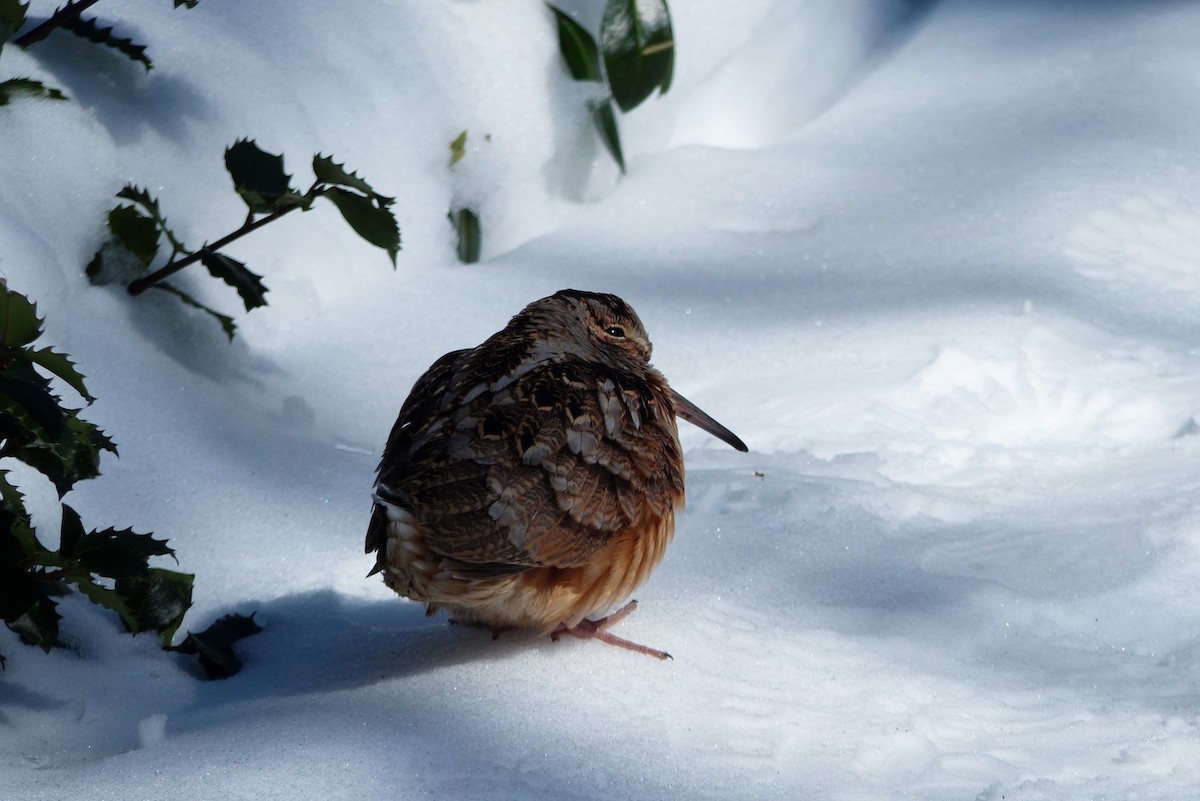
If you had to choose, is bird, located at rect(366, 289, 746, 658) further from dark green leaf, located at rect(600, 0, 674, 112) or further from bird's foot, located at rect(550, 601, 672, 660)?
dark green leaf, located at rect(600, 0, 674, 112)

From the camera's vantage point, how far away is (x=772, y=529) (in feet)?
8.83

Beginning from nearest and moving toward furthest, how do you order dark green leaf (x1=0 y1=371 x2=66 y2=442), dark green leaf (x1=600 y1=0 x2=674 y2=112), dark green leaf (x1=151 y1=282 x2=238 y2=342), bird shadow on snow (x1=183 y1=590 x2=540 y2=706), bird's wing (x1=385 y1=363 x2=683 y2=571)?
1. dark green leaf (x1=0 y1=371 x2=66 y2=442)
2. bird's wing (x1=385 y1=363 x2=683 y2=571)
3. bird shadow on snow (x1=183 y1=590 x2=540 y2=706)
4. dark green leaf (x1=151 y1=282 x2=238 y2=342)
5. dark green leaf (x1=600 y1=0 x2=674 y2=112)

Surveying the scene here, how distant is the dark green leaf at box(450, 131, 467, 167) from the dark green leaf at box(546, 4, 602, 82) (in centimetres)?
47

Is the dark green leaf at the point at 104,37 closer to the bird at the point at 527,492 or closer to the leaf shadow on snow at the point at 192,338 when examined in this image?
the leaf shadow on snow at the point at 192,338

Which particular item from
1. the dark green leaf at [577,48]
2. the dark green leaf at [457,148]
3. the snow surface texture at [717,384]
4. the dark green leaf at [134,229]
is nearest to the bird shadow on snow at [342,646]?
the snow surface texture at [717,384]

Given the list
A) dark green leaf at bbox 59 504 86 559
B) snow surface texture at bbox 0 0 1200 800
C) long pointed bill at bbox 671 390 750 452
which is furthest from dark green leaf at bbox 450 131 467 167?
dark green leaf at bbox 59 504 86 559

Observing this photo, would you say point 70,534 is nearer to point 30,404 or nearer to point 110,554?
point 110,554

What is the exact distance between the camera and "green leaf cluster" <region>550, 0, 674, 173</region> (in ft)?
12.9

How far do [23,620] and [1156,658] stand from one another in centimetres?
194

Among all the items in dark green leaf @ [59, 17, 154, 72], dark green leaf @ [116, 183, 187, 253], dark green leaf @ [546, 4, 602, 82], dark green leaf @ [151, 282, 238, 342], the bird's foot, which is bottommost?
the bird's foot

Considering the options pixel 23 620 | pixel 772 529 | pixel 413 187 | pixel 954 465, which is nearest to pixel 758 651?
pixel 772 529

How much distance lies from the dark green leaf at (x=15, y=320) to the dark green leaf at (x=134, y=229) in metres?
1.18

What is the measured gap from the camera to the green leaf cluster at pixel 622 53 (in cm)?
394

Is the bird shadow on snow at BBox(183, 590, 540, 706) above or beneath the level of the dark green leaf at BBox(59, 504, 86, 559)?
beneath
